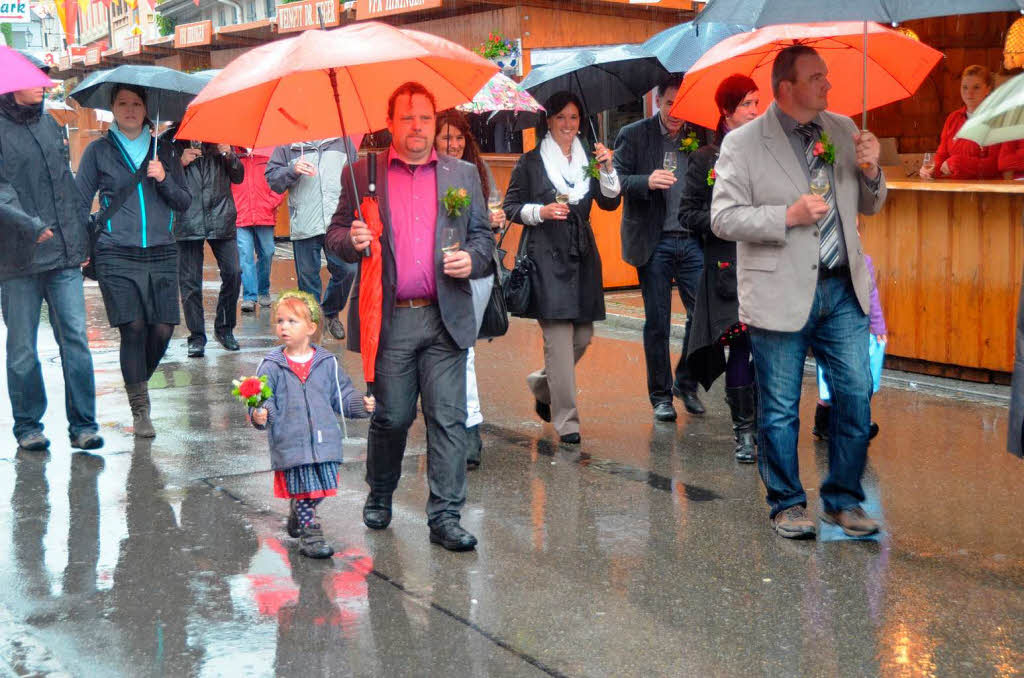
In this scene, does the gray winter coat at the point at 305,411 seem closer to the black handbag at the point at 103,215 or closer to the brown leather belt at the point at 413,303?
the brown leather belt at the point at 413,303

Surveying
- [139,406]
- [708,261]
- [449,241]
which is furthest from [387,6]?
[449,241]

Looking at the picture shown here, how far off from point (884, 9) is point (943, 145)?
563 cm

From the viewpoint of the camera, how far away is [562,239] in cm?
756

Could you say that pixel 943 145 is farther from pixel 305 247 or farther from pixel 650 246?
pixel 305 247

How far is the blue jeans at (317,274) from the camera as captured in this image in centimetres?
1214

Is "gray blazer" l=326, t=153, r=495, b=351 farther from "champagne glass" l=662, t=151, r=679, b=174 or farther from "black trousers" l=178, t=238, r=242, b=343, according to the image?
"black trousers" l=178, t=238, r=242, b=343

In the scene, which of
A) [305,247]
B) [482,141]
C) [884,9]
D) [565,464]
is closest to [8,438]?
[565,464]

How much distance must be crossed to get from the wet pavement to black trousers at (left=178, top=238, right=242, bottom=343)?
131 inches

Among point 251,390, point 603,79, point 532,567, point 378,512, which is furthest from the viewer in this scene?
point 603,79

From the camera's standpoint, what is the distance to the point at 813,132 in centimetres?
576

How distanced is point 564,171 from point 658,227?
2.65 ft

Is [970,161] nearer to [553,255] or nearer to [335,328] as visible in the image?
[553,255]

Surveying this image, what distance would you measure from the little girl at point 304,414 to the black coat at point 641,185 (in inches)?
117

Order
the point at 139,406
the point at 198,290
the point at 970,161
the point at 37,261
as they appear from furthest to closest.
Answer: the point at 198,290
the point at 970,161
the point at 139,406
the point at 37,261
